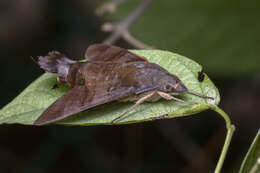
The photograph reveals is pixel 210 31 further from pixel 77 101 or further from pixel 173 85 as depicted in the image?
pixel 77 101

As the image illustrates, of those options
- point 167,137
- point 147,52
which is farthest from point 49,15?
point 147,52

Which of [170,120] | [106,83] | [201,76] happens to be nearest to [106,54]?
[106,83]

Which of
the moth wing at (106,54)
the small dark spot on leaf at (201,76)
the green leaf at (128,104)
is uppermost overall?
the moth wing at (106,54)

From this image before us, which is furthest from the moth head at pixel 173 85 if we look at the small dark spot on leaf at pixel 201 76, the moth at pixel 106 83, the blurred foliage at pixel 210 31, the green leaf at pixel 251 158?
the blurred foliage at pixel 210 31

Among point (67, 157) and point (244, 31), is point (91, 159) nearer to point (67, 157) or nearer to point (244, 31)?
point (67, 157)

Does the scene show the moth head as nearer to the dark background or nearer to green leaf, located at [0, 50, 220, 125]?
green leaf, located at [0, 50, 220, 125]

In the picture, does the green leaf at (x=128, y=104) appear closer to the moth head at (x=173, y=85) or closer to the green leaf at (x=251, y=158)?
the moth head at (x=173, y=85)
